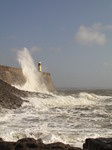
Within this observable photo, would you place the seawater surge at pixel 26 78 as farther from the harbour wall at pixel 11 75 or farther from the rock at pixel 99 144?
the rock at pixel 99 144

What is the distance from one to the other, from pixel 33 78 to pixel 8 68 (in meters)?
8.95

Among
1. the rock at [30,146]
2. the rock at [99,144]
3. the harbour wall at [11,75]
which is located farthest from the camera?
the harbour wall at [11,75]

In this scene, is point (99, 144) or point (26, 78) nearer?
point (99, 144)

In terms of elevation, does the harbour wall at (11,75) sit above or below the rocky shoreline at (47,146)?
above

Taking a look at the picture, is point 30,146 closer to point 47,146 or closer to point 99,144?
point 47,146

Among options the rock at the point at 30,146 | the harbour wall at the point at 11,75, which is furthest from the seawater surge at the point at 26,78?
the rock at the point at 30,146

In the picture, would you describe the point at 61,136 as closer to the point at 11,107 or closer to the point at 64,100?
the point at 11,107

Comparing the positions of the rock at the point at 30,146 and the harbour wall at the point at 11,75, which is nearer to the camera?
the rock at the point at 30,146

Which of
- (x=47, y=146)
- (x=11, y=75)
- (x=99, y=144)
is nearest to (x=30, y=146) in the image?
(x=47, y=146)

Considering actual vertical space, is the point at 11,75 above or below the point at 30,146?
above

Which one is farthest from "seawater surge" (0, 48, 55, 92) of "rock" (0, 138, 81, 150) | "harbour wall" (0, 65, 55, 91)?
"rock" (0, 138, 81, 150)

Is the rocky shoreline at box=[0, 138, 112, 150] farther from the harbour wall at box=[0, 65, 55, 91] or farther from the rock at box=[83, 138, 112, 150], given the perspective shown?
the harbour wall at box=[0, 65, 55, 91]

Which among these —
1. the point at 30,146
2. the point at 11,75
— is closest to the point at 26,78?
the point at 11,75

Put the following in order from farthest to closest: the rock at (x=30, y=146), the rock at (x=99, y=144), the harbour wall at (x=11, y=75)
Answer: the harbour wall at (x=11, y=75) < the rock at (x=30, y=146) < the rock at (x=99, y=144)
